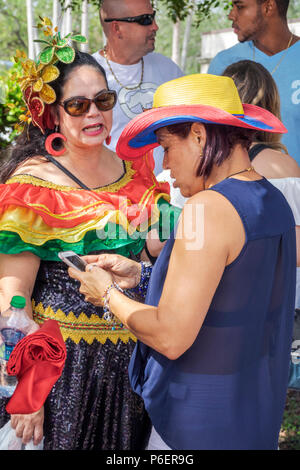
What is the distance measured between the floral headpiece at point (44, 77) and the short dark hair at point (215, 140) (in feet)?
2.55

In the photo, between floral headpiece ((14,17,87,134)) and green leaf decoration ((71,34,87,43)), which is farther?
green leaf decoration ((71,34,87,43))

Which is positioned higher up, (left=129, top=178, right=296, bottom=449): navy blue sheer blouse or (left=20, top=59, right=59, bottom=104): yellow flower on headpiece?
(left=20, top=59, right=59, bottom=104): yellow flower on headpiece

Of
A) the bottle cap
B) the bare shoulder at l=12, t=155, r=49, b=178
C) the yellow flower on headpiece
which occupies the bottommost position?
the bottle cap

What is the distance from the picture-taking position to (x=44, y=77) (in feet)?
8.29

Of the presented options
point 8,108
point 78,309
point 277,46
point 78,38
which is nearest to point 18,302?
point 78,309

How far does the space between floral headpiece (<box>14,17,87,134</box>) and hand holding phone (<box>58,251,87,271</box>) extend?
67 cm

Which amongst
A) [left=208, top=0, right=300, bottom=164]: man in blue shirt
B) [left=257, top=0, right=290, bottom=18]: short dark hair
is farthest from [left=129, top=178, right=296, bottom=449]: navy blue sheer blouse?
[left=257, top=0, right=290, bottom=18]: short dark hair

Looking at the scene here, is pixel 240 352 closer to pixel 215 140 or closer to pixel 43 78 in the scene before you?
pixel 215 140

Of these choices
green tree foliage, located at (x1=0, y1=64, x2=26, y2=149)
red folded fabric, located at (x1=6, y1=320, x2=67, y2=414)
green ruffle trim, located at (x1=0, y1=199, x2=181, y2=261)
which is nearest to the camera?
red folded fabric, located at (x1=6, y1=320, x2=67, y2=414)

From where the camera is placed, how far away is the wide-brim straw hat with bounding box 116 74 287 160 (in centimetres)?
191

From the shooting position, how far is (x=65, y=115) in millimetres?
2537

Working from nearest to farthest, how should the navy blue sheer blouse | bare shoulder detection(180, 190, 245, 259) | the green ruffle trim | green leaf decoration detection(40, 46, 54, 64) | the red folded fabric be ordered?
bare shoulder detection(180, 190, 245, 259) → the navy blue sheer blouse → the red folded fabric → the green ruffle trim → green leaf decoration detection(40, 46, 54, 64)

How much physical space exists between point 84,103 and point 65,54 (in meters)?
0.23

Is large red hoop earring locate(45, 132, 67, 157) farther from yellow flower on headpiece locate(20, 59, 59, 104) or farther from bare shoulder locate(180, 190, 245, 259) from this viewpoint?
bare shoulder locate(180, 190, 245, 259)
